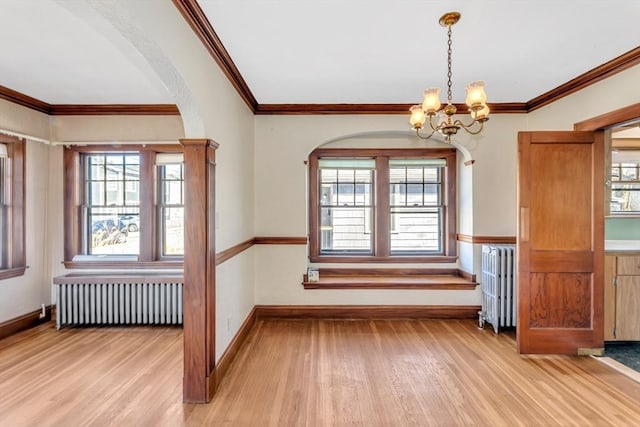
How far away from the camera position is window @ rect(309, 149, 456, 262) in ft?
14.5

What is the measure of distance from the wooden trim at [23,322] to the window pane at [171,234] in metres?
1.61

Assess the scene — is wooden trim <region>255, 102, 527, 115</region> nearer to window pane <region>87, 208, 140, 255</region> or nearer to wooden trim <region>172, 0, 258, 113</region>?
wooden trim <region>172, 0, 258, 113</region>

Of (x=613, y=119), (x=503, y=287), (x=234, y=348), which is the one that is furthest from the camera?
(x=503, y=287)

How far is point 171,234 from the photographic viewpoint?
4043mm

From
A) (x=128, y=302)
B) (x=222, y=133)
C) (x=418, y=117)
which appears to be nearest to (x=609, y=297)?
(x=418, y=117)

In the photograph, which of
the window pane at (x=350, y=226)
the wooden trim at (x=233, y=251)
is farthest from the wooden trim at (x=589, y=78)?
the wooden trim at (x=233, y=251)

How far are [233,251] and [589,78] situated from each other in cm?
388

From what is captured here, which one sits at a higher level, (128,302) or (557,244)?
(557,244)

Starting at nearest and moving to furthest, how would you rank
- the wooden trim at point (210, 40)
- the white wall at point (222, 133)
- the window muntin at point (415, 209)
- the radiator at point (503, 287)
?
the white wall at point (222, 133) < the wooden trim at point (210, 40) < the radiator at point (503, 287) < the window muntin at point (415, 209)

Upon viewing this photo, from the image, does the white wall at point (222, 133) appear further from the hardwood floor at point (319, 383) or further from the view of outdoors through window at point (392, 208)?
the view of outdoors through window at point (392, 208)

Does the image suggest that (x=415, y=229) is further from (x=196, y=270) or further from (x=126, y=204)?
(x=126, y=204)

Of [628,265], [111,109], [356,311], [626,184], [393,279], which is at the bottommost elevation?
[356,311]

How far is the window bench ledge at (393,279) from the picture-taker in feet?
13.0

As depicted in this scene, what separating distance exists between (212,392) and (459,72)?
3.51 metres
